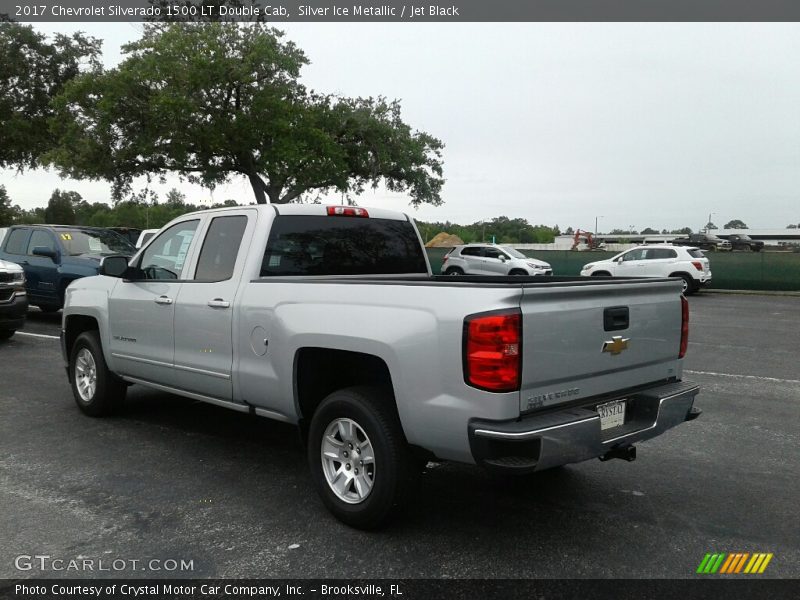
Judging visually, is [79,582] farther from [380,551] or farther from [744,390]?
[744,390]

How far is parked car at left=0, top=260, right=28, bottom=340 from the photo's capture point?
10312 millimetres

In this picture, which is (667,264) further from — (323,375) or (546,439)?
(546,439)

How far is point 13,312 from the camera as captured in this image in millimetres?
10430

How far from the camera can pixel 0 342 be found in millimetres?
10695

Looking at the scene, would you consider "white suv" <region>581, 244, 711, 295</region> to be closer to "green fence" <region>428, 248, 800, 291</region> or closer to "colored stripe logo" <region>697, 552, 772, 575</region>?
"green fence" <region>428, 248, 800, 291</region>

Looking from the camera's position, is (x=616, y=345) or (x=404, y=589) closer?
(x=404, y=589)

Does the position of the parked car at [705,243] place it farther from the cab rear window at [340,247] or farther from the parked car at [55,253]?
the cab rear window at [340,247]

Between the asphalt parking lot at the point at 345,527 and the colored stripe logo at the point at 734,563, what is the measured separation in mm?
48

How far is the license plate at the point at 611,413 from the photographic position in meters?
3.62

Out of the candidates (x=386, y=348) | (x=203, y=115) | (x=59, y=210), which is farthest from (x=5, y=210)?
(x=386, y=348)

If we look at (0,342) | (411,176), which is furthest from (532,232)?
(0,342)

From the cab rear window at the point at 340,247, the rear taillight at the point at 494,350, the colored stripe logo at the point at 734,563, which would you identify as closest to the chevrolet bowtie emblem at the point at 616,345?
the rear taillight at the point at 494,350

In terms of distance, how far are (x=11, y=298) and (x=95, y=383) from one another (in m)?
5.40

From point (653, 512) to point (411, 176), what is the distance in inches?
1197
